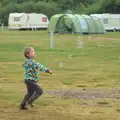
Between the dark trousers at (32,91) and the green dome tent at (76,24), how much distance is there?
4199 centimetres

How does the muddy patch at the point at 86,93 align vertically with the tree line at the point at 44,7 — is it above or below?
above

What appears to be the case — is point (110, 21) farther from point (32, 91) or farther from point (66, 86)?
point (32, 91)

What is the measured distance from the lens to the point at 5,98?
10289 mm

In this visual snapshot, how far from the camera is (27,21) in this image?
68.4m

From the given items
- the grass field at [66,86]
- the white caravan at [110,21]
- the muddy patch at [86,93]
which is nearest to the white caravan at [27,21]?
the white caravan at [110,21]

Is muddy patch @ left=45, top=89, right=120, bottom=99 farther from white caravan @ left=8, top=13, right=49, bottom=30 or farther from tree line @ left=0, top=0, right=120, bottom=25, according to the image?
tree line @ left=0, top=0, right=120, bottom=25

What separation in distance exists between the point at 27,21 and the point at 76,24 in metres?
17.7

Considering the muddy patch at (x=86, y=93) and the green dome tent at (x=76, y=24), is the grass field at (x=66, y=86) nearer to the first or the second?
the muddy patch at (x=86, y=93)

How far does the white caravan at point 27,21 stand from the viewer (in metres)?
68.2

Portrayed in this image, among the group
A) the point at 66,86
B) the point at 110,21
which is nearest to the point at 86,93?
the point at 66,86

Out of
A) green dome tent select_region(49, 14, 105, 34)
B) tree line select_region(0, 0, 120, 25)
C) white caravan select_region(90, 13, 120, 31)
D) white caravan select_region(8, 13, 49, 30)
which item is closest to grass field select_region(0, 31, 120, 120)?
green dome tent select_region(49, 14, 105, 34)

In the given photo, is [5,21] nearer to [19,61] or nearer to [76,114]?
[19,61]

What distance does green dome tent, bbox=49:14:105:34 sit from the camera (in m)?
51.8

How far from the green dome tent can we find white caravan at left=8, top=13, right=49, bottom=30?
515 inches
